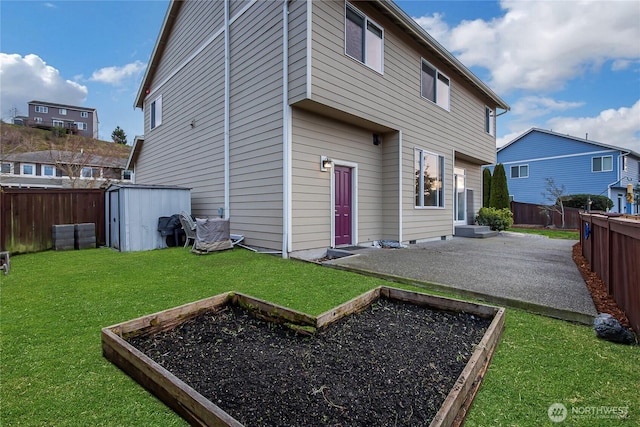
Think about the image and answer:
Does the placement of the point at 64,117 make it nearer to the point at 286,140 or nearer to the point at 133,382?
the point at 286,140

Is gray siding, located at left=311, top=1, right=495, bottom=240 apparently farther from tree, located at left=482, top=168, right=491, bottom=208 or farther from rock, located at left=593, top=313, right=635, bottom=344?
rock, located at left=593, top=313, right=635, bottom=344

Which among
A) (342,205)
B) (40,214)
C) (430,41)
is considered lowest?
(40,214)

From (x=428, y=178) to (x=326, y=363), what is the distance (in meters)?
7.72

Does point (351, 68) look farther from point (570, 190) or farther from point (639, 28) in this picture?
point (570, 190)

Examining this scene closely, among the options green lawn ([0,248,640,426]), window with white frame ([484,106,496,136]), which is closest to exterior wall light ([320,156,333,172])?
green lawn ([0,248,640,426])

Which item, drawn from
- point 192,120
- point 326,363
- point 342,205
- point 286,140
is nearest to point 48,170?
point 192,120

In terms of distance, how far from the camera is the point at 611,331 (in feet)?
8.20

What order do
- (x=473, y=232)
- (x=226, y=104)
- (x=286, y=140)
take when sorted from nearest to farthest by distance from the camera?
(x=286, y=140) → (x=226, y=104) → (x=473, y=232)

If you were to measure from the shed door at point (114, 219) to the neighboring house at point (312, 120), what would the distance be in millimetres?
2099

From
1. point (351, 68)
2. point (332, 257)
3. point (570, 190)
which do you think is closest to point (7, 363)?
point (332, 257)

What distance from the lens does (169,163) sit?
10578 millimetres

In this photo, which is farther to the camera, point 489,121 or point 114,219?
point 489,121

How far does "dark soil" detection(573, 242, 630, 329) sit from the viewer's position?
287 centimetres

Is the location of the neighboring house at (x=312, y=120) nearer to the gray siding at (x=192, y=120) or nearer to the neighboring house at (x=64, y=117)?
the gray siding at (x=192, y=120)
